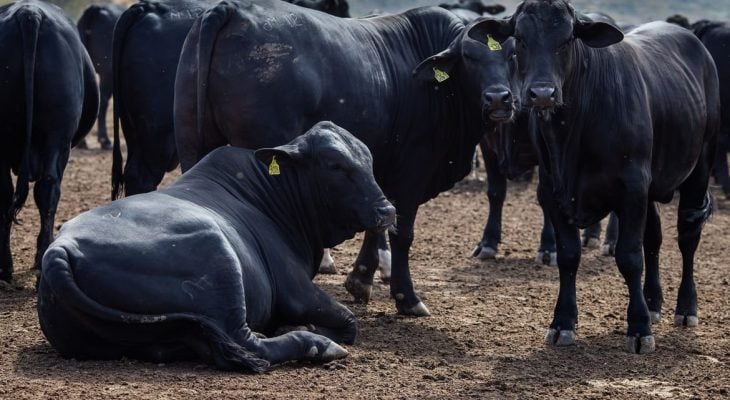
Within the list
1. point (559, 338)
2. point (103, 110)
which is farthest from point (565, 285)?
point (103, 110)

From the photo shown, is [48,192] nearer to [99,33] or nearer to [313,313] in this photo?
[313,313]

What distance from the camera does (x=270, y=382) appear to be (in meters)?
6.14

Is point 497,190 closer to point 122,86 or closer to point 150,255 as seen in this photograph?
point 122,86

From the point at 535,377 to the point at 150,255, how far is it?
82.8 inches

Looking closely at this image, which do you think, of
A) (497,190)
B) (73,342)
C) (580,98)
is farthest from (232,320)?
(497,190)

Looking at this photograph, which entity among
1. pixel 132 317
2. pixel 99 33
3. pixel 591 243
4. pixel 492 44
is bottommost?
pixel 591 243

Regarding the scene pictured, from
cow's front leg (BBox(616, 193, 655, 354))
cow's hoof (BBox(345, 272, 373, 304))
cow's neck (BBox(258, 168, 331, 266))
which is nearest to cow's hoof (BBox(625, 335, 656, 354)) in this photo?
cow's front leg (BBox(616, 193, 655, 354))

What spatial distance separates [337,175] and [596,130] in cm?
156

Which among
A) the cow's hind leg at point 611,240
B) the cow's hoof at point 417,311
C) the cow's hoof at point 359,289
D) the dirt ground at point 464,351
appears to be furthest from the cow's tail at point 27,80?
the cow's hind leg at point 611,240

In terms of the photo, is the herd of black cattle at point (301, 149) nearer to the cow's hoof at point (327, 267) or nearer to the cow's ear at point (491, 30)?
the cow's ear at point (491, 30)

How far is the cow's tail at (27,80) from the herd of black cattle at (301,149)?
0.01 metres

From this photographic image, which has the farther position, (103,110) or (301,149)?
(103,110)

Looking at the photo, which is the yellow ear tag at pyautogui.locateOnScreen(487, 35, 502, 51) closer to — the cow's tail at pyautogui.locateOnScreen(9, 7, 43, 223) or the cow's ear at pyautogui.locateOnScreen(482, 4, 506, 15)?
the cow's tail at pyautogui.locateOnScreen(9, 7, 43, 223)

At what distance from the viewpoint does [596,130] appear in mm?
7469
